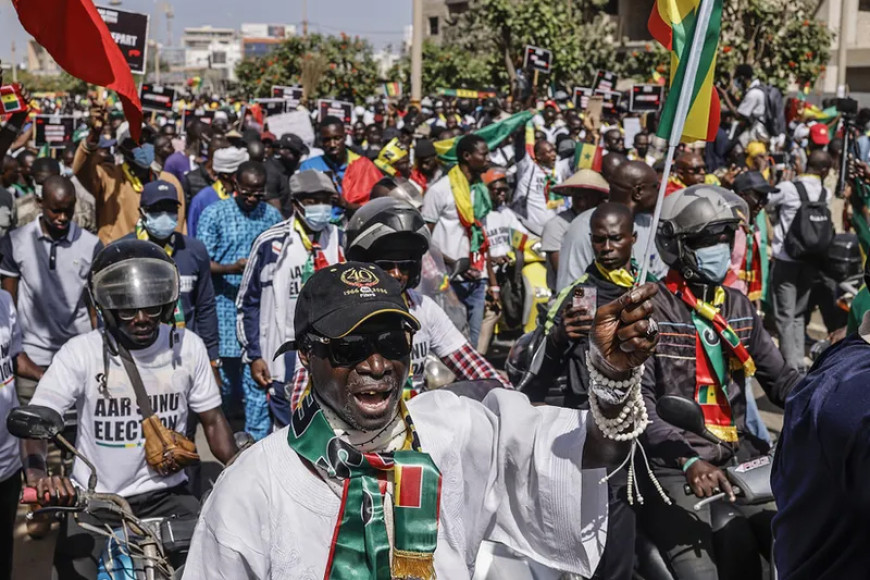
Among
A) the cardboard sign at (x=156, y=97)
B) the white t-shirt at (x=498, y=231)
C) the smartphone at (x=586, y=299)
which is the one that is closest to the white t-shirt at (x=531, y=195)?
the white t-shirt at (x=498, y=231)

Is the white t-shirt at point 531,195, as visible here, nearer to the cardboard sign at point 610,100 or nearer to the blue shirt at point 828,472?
the cardboard sign at point 610,100

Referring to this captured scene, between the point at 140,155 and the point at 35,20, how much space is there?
188 inches

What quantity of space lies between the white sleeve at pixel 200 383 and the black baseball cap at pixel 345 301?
1.79m

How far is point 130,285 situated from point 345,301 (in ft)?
6.00

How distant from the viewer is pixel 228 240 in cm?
814

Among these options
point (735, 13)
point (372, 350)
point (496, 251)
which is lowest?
point (496, 251)

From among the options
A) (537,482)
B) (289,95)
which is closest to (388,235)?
(537,482)

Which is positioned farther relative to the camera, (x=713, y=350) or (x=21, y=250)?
(x=21, y=250)

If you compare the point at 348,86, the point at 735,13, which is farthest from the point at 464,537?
the point at 348,86

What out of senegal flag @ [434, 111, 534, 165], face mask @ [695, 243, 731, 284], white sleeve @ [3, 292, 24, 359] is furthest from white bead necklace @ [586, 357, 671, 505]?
senegal flag @ [434, 111, 534, 165]

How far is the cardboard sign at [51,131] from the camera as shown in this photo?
1435cm

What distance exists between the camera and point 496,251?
960 centimetres

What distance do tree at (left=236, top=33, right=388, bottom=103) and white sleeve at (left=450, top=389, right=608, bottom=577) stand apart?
26304 millimetres

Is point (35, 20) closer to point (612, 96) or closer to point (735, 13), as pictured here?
point (612, 96)
